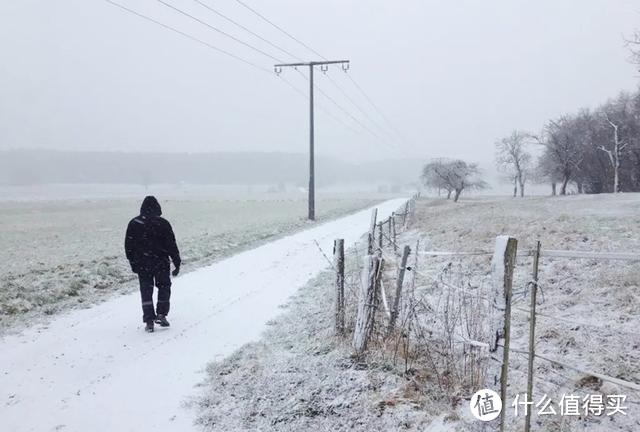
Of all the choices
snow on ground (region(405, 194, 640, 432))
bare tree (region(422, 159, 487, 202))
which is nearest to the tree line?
bare tree (region(422, 159, 487, 202))

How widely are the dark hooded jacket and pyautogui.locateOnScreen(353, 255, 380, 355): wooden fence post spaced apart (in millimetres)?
3405

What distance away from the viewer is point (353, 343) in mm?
6258

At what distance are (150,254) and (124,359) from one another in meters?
1.84

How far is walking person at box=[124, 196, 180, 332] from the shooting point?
7.58 m

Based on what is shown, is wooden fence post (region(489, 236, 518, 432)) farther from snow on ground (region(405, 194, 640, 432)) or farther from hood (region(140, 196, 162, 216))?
hood (region(140, 196, 162, 216))

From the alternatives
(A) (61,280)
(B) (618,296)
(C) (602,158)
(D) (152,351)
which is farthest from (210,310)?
(C) (602,158)

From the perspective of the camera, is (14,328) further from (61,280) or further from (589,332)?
(589,332)

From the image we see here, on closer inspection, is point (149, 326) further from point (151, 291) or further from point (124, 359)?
point (124, 359)

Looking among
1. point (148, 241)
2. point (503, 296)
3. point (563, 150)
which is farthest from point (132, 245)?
point (563, 150)

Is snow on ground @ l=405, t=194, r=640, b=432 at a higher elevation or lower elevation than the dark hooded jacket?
lower

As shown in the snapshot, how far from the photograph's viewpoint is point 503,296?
405 centimetres

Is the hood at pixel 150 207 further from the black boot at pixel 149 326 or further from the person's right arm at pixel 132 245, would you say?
the black boot at pixel 149 326

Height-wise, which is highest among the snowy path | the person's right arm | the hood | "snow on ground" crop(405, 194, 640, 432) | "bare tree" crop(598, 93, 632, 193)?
"bare tree" crop(598, 93, 632, 193)

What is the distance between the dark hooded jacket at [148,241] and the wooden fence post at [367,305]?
3.40m
